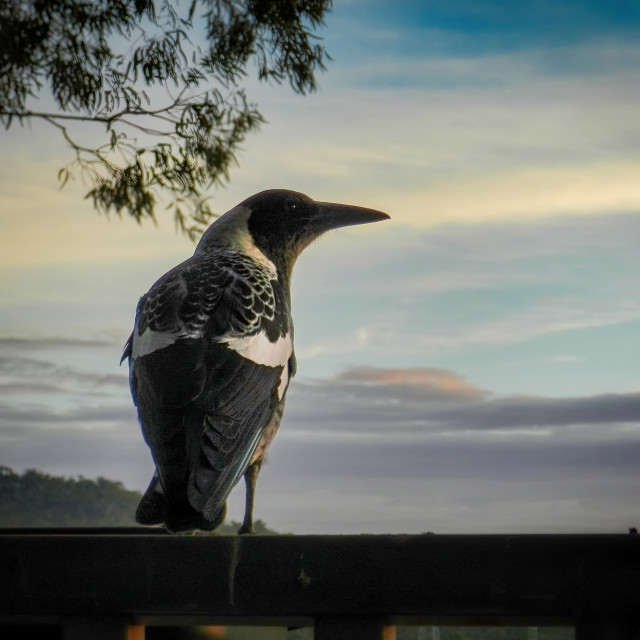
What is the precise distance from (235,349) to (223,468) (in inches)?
16.9

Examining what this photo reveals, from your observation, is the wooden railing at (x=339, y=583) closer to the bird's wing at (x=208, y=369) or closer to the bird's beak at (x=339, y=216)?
the bird's wing at (x=208, y=369)

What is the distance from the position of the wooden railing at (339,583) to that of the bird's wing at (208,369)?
0.53m

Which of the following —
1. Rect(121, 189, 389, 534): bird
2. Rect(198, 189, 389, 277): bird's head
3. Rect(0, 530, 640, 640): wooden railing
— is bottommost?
Rect(0, 530, 640, 640): wooden railing

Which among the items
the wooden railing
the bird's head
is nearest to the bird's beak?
the bird's head

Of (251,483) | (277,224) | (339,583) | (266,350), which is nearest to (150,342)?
(266,350)

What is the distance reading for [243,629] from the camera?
9.34 feet

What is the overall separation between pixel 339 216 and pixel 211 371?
1423 mm

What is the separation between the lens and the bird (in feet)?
8.49

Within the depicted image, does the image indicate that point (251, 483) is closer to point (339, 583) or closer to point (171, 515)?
point (171, 515)

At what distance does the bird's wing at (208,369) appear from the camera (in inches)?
103

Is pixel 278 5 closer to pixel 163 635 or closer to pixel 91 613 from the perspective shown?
pixel 163 635

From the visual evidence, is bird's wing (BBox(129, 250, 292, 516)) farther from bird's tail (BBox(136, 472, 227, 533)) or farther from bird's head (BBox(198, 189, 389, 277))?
bird's head (BBox(198, 189, 389, 277))

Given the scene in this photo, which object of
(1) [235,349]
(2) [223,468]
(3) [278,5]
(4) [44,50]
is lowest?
(2) [223,468]

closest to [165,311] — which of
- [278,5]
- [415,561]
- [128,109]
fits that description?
[415,561]
